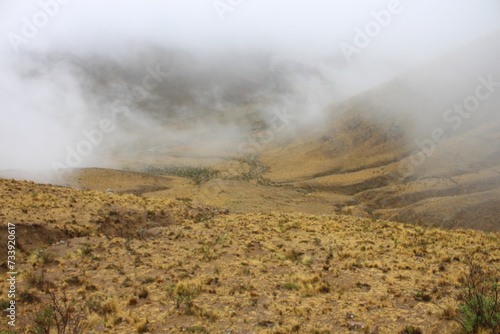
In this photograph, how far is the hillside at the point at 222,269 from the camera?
7234 millimetres

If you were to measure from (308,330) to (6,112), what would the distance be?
5428 cm

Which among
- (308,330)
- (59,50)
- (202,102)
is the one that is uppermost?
(59,50)

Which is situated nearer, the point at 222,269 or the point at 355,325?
the point at 355,325

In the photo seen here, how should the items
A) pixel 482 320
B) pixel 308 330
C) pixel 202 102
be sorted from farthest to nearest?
pixel 202 102
pixel 308 330
pixel 482 320

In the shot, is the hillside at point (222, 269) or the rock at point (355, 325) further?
the hillside at point (222, 269)

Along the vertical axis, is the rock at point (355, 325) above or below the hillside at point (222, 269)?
below

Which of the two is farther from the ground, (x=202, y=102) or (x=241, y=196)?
(x=202, y=102)

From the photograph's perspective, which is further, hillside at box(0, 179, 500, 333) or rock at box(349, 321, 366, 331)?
hillside at box(0, 179, 500, 333)

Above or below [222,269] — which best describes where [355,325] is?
below

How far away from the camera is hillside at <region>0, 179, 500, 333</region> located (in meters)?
7.23

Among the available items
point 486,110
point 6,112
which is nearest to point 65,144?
point 6,112

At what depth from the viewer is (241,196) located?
1315 inches

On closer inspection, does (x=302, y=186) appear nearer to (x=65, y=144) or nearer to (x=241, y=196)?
(x=241, y=196)

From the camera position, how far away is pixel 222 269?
10.9 metres
